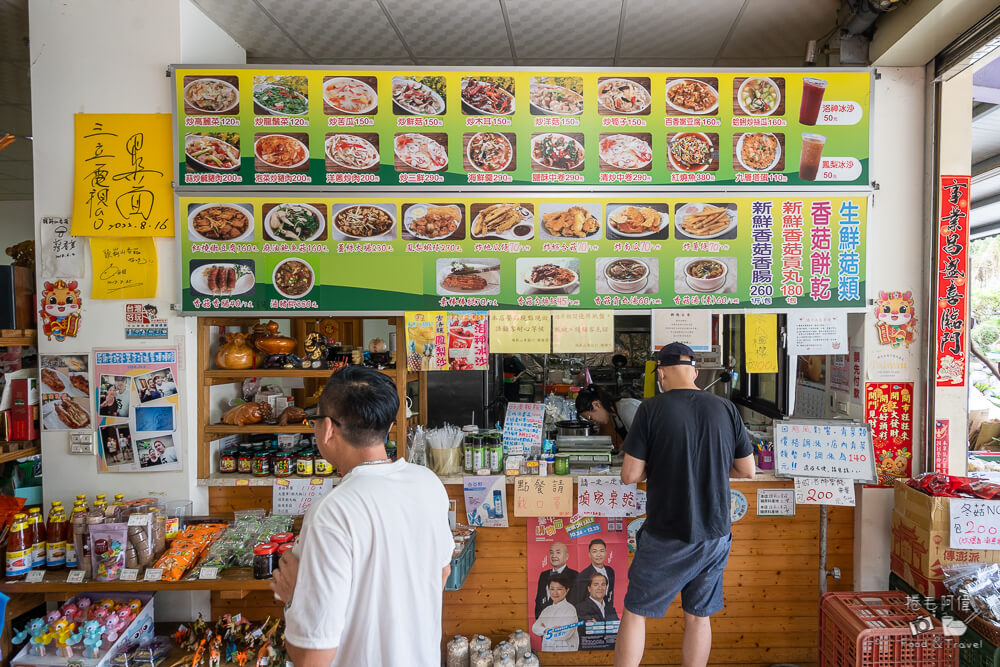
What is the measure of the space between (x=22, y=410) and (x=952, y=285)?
5564 mm

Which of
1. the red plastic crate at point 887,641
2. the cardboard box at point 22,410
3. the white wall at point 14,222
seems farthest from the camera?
the white wall at point 14,222

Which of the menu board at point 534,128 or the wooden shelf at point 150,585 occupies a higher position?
the menu board at point 534,128

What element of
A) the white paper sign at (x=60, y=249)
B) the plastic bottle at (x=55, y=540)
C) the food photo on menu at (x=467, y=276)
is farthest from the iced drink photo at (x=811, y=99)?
the plastic bottle at (x=55, y=540)

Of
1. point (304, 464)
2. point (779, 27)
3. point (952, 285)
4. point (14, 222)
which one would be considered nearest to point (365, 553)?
point (304, 464)

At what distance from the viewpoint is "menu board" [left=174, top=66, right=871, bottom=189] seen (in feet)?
10.5

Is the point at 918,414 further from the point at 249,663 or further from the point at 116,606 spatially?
the point at 116,606

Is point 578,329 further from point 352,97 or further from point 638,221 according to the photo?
point 352,97

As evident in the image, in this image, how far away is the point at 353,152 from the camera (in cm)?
323

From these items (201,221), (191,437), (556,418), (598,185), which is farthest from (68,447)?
(598,185)

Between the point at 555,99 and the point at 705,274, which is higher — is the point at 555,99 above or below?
above

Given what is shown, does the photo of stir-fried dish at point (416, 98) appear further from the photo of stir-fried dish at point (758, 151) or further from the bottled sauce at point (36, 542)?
the bottled sauce at point (36, 542)

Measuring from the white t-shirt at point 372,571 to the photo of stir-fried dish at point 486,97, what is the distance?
7.70ft

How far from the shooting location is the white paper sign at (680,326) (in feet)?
10.7

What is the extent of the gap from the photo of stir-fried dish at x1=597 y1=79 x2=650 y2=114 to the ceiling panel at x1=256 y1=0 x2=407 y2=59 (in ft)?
4.96
